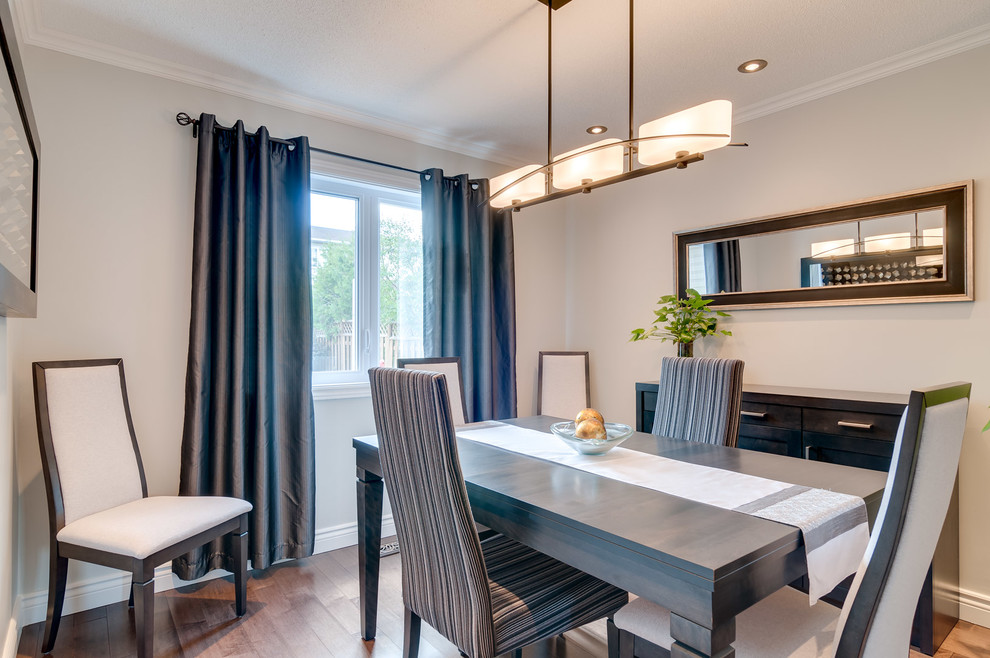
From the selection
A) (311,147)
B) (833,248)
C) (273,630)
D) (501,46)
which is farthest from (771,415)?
A: (311,147)

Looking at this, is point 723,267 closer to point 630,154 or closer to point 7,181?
point 630,154

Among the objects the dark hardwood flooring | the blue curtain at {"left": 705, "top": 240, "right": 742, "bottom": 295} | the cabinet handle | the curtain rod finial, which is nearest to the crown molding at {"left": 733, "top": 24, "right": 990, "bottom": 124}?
the blue curtain at {"left": 705, "top": 240, "right": 742, "bottom": 295}

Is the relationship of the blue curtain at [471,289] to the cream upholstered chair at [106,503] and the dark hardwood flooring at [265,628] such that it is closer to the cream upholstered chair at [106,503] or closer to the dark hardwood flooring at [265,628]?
the dark hardwood flooring at [265,628]

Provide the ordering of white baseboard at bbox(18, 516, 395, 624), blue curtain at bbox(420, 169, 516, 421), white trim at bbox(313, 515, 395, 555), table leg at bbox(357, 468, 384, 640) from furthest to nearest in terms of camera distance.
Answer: blue curtain at bbox(420, 169, 516, 421) < white trim at bbox(313, 515, 395, 555) < white baseboard at bbox(18, 516, 395, 624) < table leg at bbox(357, 468, 384, 640)

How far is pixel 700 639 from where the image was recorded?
1045 millimetres

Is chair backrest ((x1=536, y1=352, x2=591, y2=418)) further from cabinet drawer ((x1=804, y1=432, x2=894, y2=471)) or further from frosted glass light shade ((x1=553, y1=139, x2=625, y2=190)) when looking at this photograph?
frosted glass light shade ((x1=553, y1=139, x2=625, y2=190))

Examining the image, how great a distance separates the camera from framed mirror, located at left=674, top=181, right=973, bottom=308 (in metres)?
2.43

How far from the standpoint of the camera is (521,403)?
13.5 ft

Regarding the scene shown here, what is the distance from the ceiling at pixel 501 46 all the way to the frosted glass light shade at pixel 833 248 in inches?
31.9

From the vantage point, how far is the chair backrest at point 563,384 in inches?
153

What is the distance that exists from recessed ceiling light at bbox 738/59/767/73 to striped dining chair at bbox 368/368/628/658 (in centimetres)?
233

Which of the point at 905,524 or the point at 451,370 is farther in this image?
the point at 451,370

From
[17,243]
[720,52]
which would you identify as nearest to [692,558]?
[17,243]

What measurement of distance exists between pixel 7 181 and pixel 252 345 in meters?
1.56
